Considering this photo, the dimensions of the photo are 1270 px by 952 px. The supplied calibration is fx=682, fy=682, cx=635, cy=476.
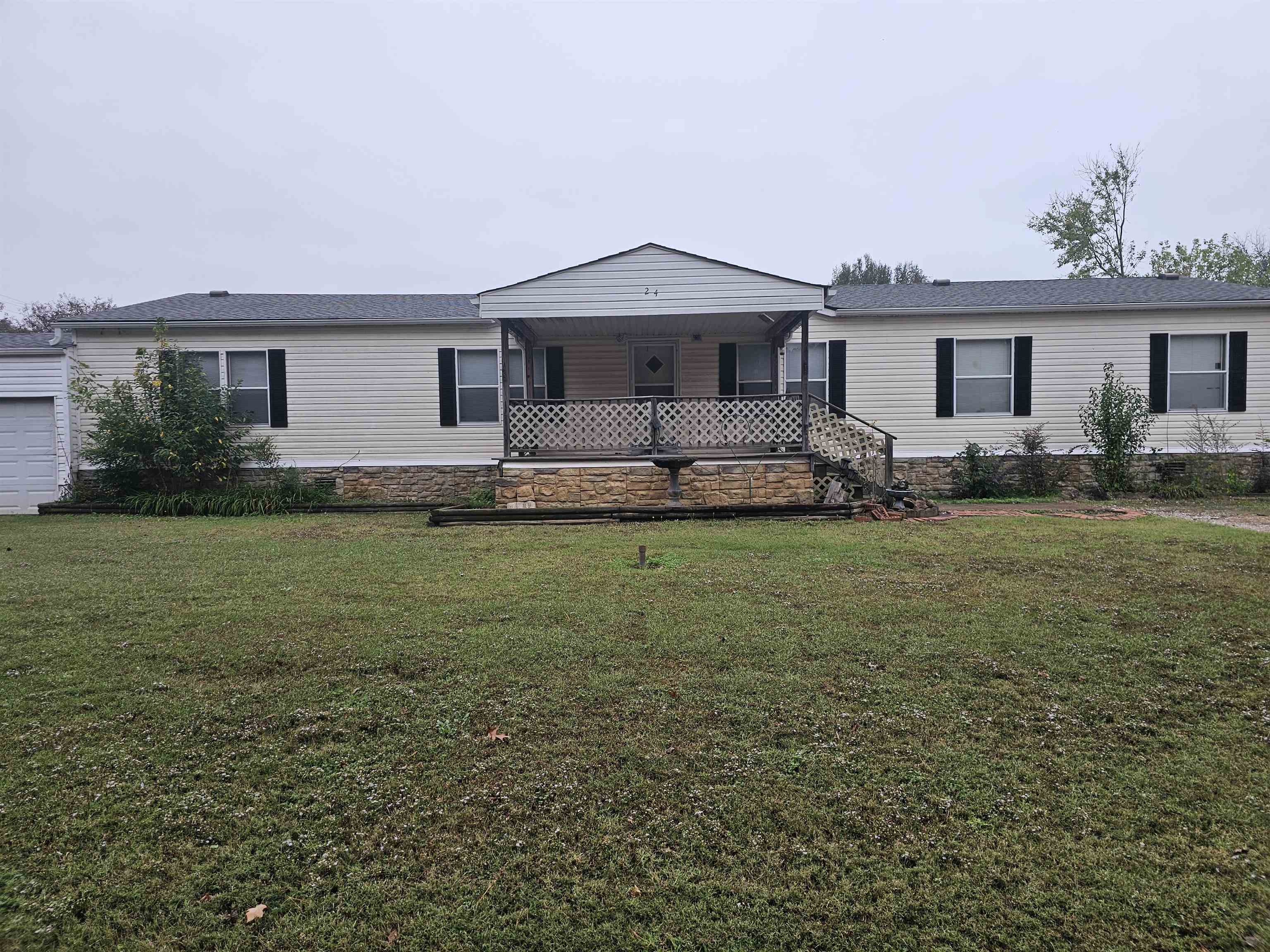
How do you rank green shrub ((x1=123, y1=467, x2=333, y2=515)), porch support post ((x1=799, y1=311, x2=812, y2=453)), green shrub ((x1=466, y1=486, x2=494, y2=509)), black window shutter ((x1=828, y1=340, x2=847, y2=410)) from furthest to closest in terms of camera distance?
black window shutter ((x1=828, y1=340, x2=847, y2=410)) → green shrub ((x1=466, y1=486, x2=494, y2=509)) → green shrub ((x1=123, y1=467, x2=333, y2=515)) → porch support post ((x1=799, y1=311, x2=812, y2=453))

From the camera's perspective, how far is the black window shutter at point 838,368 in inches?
500

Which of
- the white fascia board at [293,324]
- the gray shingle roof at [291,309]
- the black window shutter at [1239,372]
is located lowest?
the black window shutter at [1239,372]

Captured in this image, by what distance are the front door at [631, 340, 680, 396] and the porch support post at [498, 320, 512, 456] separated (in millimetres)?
3154

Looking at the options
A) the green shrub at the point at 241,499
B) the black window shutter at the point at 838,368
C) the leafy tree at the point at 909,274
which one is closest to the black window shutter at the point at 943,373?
the black window shutter at the point at 838,368

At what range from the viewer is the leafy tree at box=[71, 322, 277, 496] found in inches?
459

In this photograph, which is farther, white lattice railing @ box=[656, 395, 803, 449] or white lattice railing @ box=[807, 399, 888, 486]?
white lattice railing @ box=[656, 395, 803, 449]

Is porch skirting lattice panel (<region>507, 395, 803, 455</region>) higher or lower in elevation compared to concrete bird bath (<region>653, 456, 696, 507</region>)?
higher

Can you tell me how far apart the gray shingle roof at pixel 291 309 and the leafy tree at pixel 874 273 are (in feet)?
100

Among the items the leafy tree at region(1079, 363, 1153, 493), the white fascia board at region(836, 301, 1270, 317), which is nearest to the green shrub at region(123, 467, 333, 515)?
the white fascia board at region(836, 301, 1270, 317)

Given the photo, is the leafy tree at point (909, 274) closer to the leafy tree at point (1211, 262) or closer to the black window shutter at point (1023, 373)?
the leafy tree at point (1211, 262)

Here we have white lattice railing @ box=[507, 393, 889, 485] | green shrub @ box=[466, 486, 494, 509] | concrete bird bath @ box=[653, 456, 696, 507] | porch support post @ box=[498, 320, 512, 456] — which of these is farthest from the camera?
green shrub @ box=[466, 486, 494, 509]

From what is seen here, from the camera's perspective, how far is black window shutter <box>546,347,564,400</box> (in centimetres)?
1314

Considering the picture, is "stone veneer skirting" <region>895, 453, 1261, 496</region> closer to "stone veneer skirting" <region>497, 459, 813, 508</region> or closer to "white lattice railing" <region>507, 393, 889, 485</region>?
"white lattice railing" <region>507, 393, 889, 485</region>

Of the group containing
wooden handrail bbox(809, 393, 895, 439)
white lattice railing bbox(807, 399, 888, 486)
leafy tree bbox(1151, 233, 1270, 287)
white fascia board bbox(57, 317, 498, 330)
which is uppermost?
leafy tree bbox(1151, 233, 1270, 287)
